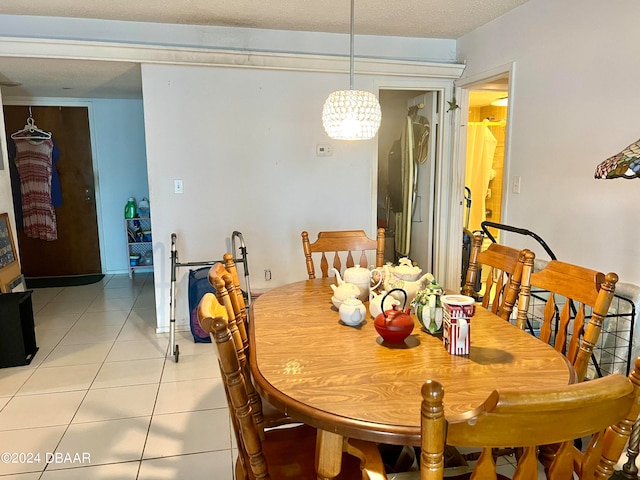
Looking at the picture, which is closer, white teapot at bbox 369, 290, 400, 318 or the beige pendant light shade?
white teapot at bbox 369, 290, 400, 318

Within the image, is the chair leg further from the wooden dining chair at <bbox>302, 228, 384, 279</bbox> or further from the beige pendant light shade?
the beige pendant light shade

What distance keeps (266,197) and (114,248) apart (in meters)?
2.88

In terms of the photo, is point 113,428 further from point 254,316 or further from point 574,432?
point 574,432

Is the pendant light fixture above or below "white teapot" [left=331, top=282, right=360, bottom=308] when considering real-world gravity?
above

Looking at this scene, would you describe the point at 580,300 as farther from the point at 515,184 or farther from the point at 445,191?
the point at 445,191

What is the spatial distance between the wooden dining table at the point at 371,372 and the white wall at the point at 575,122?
111 cm

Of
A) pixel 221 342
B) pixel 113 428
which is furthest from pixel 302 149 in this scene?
pixel 221 342

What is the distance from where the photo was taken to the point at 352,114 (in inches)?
79.2

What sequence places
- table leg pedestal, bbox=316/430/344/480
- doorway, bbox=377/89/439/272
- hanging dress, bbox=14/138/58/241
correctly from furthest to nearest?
hanging dress, bbox=14/138/58/241 < doorway, bbox=377/89/439/272 < table leg pedestal, bbox=316/430/344/480

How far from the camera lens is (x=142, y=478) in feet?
6.35

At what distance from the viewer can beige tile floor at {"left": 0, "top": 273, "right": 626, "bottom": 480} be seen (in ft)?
6.65

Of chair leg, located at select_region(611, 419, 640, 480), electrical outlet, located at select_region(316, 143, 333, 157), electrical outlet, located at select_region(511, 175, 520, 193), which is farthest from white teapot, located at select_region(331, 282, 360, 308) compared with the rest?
electrical outlet, located at select_region(316, 143, 333, 157)

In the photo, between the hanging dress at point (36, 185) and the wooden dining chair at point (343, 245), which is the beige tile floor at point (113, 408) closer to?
the wooden dining chair at point (343, 245)

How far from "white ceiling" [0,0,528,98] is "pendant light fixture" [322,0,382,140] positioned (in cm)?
128
